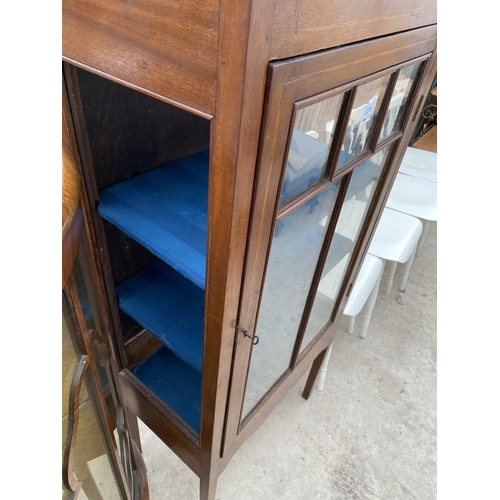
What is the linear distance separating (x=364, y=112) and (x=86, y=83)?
0.39 metres

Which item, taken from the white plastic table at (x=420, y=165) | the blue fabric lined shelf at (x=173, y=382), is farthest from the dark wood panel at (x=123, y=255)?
the white plastic table at (x=420, y=165)

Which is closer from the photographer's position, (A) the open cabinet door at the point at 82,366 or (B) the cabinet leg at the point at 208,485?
(A) the open cabinet door at the point at 82,366

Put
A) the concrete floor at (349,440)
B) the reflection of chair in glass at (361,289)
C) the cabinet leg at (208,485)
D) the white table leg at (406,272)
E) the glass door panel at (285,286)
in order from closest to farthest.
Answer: the glass door panel at (285,286) → the cabinet leg at (208,485) → the concrete floor at (349,440) → the reflection of chair in glass at (361,289) → the white table leg at (406,272)

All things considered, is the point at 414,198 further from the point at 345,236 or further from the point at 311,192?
the point at 311,192

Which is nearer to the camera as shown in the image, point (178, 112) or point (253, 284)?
point (253, 284)

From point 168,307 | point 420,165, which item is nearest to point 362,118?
point 168,307

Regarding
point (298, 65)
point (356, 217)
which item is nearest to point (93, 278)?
point (298, 65)

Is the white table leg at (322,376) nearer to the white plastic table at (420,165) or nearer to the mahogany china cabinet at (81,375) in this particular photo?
the mahogany china cabinet at (81,375)

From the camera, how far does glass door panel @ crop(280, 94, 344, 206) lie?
0.43m

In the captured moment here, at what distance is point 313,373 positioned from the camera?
1.23 m

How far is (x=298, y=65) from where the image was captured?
346 millimetres

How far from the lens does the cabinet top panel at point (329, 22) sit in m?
0.31

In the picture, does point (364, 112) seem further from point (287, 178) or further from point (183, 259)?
point (183, 259)

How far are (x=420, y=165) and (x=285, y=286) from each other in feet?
4.67
